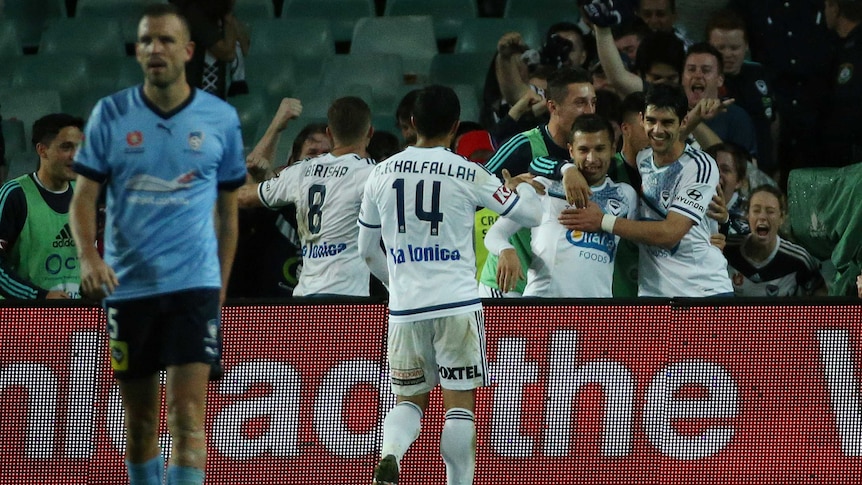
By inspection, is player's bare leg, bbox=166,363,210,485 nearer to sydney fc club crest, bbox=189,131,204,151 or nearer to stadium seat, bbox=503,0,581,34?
sydney fc club crest, bbox=189,131,204,151

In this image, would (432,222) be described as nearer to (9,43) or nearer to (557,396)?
(557,396)

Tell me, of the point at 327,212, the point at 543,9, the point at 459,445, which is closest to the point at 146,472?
the point at 459,445

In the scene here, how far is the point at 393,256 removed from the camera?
679cm

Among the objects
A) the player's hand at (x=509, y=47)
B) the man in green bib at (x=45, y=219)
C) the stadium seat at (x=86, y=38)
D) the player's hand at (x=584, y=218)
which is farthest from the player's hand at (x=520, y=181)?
the stadium seat at (x=86, y=38)

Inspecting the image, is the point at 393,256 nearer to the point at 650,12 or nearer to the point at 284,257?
the point at 284,257

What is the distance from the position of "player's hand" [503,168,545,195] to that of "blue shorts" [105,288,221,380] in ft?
6.21

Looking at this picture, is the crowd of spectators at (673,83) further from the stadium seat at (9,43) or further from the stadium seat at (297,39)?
the stadium seat at (9,43)

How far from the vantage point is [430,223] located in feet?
21.9

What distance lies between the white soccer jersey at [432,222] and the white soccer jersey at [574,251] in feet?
3.87

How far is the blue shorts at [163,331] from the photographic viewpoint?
578 cm

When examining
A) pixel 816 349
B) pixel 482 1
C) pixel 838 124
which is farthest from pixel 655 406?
pixel 482 1

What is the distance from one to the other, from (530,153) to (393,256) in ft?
5.33

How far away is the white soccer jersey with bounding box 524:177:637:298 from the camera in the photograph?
7918 mm

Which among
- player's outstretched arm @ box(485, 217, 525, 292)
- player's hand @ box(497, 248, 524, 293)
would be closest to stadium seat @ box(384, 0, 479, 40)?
player's outstretched arm @ box(485, 217, 525, 292)
